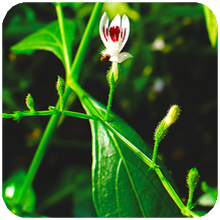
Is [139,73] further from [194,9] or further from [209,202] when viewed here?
[209,202]

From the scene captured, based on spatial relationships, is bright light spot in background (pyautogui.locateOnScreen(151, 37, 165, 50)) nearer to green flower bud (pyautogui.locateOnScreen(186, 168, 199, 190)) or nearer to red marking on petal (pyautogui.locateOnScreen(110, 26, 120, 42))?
red marking on petal (pyautogui.locateOnScreen(110, 26, 120, 42))

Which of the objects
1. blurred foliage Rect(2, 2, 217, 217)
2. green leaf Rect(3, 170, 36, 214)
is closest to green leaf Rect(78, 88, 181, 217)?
green leaf Rect(3, 170, 36, 214)

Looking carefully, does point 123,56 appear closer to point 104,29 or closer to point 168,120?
point 104,29

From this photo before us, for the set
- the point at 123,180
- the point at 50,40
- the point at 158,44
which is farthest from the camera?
the point at 158,44

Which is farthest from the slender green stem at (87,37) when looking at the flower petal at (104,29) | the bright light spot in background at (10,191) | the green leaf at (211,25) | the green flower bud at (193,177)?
the bright light spot in background at (10,191)

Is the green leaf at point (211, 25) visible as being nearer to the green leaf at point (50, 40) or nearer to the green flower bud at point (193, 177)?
the green flower bud at point (193, 177)

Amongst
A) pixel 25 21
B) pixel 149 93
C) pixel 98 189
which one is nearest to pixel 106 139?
pixel 98 189

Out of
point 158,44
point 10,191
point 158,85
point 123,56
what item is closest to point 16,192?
point 10,191
